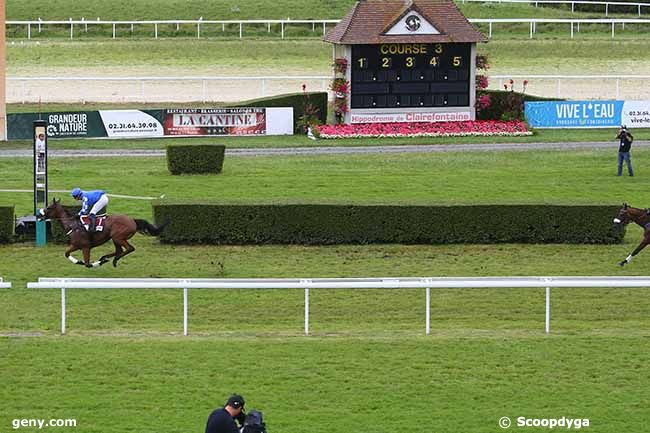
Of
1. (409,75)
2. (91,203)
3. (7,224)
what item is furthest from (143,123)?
(91,203)

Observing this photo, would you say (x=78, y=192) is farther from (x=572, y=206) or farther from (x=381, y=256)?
(x=572, y=206)

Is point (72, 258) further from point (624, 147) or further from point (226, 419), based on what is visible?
point (624, 147)

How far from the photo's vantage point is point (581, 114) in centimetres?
3934

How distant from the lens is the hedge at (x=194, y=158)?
29953mm

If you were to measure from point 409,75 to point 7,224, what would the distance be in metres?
15.6

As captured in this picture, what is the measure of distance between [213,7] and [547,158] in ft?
95.7

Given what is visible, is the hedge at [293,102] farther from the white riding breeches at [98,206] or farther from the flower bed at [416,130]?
the white riding breeches at [98,206]

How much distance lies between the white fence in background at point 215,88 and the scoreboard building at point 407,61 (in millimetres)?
7107

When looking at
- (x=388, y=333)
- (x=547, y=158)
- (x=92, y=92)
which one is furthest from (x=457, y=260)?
(x=92, y=92)

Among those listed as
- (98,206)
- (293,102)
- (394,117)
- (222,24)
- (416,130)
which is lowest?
(98,206)

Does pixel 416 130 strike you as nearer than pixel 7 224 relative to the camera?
No

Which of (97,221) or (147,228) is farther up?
(97,221)

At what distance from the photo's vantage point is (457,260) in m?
21.9

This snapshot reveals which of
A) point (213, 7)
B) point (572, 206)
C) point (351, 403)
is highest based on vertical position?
point (213, 7)
